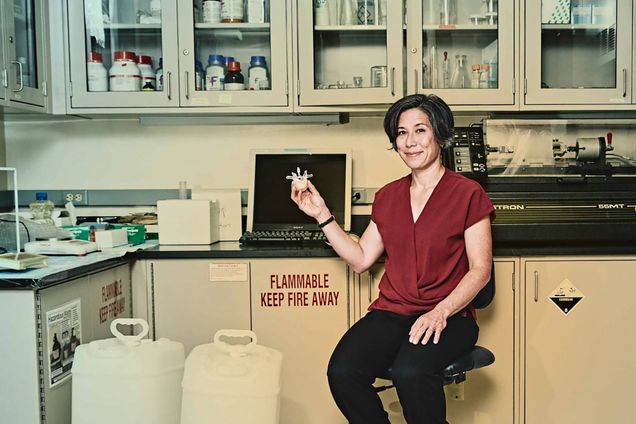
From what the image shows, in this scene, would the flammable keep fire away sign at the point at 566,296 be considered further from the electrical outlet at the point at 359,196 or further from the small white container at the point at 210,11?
the small white container at the point at 210,11

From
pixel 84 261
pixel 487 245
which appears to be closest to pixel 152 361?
pixel 84 261

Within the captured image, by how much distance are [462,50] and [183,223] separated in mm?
1373

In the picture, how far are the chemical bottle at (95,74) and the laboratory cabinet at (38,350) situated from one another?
999 mm

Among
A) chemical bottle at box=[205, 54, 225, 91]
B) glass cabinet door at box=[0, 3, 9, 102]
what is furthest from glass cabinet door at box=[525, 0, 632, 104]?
glass cabinet door at box=[0, 3, 9, 102]

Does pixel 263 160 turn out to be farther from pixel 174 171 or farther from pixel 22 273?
pixel 22 273

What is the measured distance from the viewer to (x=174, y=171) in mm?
2891

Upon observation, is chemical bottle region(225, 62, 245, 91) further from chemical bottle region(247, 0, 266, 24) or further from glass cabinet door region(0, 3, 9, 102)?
glass cabinet door region(0, 3, 9, 102)

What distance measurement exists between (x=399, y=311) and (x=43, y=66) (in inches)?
68.6

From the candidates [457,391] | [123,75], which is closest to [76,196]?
[123,75]

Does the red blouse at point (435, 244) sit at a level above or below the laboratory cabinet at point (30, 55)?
below

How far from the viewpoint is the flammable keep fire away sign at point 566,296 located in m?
2.30

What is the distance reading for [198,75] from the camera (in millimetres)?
2607

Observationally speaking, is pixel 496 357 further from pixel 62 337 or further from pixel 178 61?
pixel 178 61

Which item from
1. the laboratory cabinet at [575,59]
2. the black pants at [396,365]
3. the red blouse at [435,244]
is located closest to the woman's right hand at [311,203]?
the red blouse at [435,244]
